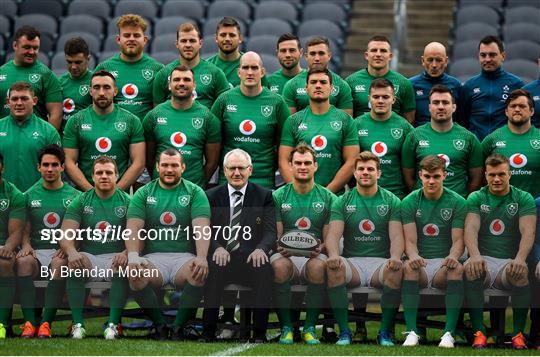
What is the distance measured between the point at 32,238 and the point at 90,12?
7.36m

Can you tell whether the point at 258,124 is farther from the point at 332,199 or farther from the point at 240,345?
the point at 240,345

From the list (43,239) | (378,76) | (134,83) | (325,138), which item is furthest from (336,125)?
(43,239)

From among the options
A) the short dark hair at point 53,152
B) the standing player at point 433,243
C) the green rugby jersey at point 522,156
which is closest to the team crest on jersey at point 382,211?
the standing player at point 433,243

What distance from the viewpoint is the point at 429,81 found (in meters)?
10.9

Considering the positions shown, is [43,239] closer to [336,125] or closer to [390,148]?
[336,125]

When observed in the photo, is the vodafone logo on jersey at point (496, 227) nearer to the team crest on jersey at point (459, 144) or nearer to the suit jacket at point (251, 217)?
the team crest on jersey at point (459, 144)

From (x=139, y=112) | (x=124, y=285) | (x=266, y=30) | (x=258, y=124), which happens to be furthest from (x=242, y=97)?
(x=266, y=30)

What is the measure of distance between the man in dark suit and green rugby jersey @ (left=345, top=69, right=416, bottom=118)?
1727 mm

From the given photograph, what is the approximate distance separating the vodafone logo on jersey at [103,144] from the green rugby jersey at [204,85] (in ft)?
2.48

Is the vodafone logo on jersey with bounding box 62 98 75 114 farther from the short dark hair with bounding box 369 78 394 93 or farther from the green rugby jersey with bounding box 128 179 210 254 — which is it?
the short dark hair with bounding box 369 78 394 93

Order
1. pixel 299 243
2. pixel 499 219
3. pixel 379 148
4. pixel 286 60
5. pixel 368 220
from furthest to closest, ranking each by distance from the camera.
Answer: pixel 286 60 < pixel 379 148 < pixel 368 220 < pixel 499 219 < pixel 299 243

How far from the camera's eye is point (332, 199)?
380 inches

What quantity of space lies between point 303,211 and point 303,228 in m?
0.13

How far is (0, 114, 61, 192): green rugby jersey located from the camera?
1025 cm
